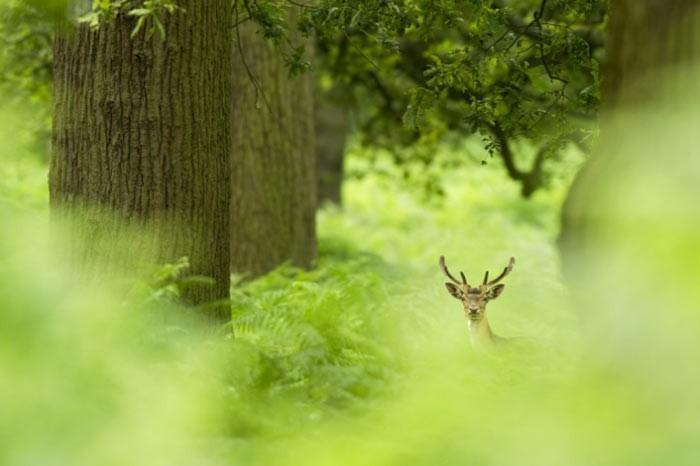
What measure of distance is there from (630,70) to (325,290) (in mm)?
2789

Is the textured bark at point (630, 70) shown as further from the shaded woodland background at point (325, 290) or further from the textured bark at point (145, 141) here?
the textured bark at point (145, 141)

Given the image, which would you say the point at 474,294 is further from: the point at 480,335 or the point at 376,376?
the point at 376,376

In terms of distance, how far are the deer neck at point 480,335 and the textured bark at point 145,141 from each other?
1.17m

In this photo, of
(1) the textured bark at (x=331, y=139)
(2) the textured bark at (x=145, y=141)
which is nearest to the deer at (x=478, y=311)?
(2) the textured bark at (x=145, y=141)

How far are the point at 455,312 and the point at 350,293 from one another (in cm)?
61

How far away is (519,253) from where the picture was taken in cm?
1251

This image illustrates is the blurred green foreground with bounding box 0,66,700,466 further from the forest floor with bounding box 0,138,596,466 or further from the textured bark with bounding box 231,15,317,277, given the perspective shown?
the textured bark with bounding box 231,15,317,277

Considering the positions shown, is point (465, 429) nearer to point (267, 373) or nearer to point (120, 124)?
point (267, 373)

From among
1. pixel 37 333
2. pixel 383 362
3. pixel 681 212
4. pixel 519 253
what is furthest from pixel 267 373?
pixel 519 253

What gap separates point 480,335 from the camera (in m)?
5.95

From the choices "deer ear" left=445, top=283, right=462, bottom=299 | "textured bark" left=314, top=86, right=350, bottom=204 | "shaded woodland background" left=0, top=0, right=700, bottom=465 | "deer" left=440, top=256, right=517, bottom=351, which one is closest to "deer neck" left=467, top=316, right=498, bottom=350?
"deer" left=440, top=256, right=517, bottom=351

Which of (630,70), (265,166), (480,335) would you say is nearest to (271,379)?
(480,335)

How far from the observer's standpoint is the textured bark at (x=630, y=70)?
4.15 metres

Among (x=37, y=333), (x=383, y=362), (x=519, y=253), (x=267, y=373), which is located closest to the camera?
(x=37, y=333)
